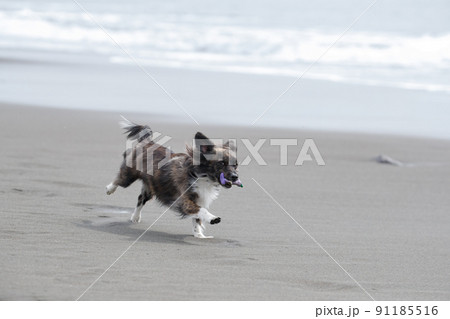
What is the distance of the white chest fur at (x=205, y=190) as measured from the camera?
7344mm

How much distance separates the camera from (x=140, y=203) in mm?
7805

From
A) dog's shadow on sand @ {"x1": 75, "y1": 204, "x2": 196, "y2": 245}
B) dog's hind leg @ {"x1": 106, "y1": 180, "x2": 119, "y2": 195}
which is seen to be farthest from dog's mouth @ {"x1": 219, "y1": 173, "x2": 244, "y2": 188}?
dog's hind leg @ {"x1": 106, "y1": 180, "x2": 119, "y2": 195}

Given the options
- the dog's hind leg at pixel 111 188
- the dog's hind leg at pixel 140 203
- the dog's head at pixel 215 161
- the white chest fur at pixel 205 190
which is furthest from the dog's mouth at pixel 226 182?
the dog's hind leg at pixel 111 188

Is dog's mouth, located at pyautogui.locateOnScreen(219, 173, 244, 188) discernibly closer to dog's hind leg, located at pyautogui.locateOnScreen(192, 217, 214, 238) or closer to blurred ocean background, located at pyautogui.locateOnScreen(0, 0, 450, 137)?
dog's hind leg, located at pyautogui.locateOnScreen(192, 217, 214, 238)

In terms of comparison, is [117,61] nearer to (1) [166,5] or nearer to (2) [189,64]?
(2) [189,64]

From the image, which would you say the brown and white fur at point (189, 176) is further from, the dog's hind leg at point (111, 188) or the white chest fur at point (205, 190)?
the dog's hind leg at point (111, 188)

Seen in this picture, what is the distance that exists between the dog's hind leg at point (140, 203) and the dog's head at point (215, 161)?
785 mm

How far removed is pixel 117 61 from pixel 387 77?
737cm

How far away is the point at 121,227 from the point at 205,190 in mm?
881

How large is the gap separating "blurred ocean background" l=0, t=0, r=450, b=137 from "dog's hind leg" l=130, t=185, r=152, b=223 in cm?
657

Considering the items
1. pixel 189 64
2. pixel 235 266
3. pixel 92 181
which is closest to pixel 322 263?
pixel 235 266

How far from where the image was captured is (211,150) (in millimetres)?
7215

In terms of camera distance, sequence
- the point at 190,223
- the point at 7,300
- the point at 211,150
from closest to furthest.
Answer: the point at 7,300 < the point at 211,150 < the point at 190,223

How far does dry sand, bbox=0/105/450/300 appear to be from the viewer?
5688mm
